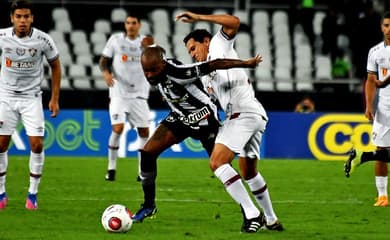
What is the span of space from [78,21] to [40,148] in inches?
656

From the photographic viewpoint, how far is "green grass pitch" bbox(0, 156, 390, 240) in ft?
36.2

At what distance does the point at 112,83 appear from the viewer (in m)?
17.7

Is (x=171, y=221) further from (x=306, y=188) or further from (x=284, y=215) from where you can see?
(x=306, y=188)

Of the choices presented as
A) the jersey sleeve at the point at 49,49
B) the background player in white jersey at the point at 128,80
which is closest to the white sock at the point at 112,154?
the background player in white jersey at the point at 128,80

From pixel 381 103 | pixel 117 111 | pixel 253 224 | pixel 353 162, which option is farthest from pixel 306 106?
pixel 253 224

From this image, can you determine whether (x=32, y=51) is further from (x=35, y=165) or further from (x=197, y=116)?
(x=197, y=116)

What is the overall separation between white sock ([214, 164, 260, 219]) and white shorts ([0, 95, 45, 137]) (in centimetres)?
297

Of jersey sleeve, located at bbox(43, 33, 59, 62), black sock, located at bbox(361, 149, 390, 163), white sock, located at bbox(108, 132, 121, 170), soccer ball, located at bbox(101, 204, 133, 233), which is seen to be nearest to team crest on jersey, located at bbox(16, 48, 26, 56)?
jersey sleeve, located at bbox(43, 33, 59, 62)

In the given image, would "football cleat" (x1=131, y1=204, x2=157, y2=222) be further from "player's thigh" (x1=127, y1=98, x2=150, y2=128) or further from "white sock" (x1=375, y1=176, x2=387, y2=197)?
"player's thigh" (x1=127, y1=98, x2=150, y2=128)

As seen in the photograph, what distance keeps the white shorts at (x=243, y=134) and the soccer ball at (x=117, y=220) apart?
117 cm

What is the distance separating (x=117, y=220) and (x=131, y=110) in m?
7.13

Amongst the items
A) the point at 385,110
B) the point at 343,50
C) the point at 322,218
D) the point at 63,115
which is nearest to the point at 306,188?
the point at 385,110

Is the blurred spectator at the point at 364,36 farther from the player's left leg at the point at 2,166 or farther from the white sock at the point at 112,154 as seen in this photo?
the player's left leg at the point at 2,166

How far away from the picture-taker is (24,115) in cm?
1293
